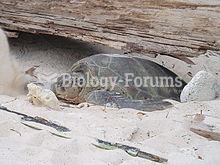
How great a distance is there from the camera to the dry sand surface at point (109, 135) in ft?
5.53

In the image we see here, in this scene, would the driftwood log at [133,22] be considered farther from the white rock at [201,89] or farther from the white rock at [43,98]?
the white rock at [43,98]

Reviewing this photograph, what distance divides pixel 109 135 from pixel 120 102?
819 mm

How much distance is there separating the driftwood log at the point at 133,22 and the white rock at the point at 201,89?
0.45 m

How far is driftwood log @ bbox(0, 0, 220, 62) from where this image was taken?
3.38m

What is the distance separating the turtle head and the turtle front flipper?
295mm

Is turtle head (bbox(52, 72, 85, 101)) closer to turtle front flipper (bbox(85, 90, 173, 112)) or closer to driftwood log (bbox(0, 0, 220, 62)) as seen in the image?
turtle front flipper (bbox(85, 90, 173, 112))

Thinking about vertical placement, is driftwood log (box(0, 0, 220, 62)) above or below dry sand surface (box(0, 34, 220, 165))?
above

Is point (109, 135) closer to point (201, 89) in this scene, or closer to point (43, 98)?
point (43, 98)

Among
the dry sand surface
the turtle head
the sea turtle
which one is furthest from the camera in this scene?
the turtle head

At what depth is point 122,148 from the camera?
183 centimetres

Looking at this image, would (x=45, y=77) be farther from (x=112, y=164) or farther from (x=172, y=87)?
(x=112, y=164)

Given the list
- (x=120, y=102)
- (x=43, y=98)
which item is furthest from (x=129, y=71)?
(x=43, y=98)

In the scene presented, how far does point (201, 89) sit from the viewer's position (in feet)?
9.65

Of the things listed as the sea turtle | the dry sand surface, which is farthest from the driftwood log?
the dry sand surface
